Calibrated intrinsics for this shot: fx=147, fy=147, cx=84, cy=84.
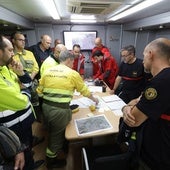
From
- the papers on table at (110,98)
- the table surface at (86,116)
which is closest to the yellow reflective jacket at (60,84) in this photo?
the table surface at (86,116)

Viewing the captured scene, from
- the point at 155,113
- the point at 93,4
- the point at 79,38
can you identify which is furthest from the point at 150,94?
the point at 79,38

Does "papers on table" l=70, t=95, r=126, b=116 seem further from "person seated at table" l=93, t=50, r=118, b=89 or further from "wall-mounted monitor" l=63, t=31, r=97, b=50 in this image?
"wall-mounted monitor" l=63, t=31, r=97, b=50

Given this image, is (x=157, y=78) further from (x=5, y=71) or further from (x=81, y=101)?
(x=81, y=101)

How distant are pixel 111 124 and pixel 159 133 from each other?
0.75 m

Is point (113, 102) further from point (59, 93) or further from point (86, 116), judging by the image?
point (59, 93)

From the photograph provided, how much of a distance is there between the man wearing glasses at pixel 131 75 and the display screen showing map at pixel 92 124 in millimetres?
1074

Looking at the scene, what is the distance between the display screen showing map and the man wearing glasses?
1.07 meters

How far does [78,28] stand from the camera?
509 cm

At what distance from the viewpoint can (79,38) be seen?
16.9 feet

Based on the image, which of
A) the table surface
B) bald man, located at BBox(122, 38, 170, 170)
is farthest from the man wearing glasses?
bald man, located at BBox(122, 38, 170, 170)

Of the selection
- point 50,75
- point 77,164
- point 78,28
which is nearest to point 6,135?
point 50,75

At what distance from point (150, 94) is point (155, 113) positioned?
0.38ft

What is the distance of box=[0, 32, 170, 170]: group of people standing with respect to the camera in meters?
0.93

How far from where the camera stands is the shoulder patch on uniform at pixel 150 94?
0.86 m
